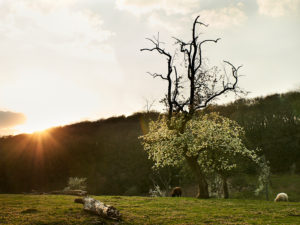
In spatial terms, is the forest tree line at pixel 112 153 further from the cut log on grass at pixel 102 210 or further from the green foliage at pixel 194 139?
the cut log on grass at pixel 102 210

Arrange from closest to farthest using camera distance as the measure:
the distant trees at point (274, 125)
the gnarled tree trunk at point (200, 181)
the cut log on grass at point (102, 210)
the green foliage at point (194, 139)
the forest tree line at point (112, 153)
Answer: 1. the cut log on grass at point (102, 210)
2. the green foliage at point (194, 139)
3. the gnarled tree trunk at point (200, 181)
4. the forest tree line at point (112, 153)
5. the distant trees at point (274, 125)

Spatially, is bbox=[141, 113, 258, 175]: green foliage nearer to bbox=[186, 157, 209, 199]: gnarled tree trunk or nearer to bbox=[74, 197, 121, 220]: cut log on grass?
bbox=[186, 157, 209, 199]: gnarled tree trunk

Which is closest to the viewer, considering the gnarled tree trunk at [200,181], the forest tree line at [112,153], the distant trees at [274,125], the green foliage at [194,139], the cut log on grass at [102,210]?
the cut log on grass at [102,210]

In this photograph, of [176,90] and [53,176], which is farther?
[53,176]

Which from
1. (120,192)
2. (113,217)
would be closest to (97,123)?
(120,192)

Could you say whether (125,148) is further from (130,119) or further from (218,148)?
(218,148)

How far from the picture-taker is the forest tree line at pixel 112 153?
216ft

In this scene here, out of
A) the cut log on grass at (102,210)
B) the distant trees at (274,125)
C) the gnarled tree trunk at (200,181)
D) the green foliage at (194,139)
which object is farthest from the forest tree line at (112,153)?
the cut log on grass at (102,210)

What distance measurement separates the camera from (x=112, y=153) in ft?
250

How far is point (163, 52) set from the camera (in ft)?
125

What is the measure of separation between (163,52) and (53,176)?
46507mm

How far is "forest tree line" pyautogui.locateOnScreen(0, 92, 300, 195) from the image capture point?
65.7 meters

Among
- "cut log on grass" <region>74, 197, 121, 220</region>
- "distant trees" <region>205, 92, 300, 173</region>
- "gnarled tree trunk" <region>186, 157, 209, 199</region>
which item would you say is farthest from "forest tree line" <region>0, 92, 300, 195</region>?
"cut log on grass" <region>74, 197, 121, 220</region>

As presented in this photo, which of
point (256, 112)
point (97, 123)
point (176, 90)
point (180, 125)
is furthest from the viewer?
point (97, 123)
